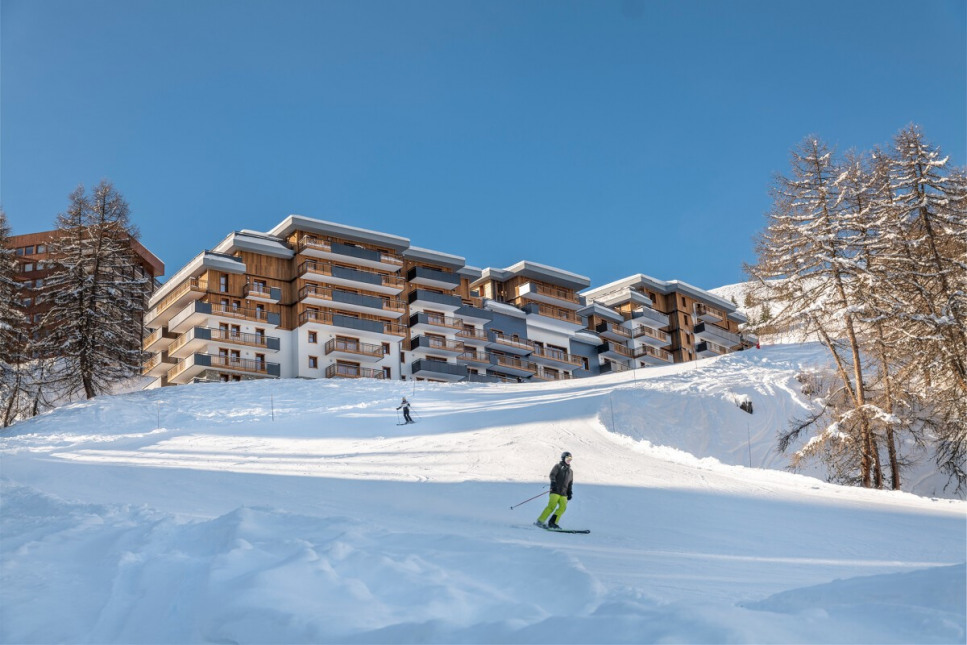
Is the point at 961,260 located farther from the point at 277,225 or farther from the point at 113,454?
the point at 277,225

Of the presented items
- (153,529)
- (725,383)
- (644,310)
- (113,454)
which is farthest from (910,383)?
(644,310)

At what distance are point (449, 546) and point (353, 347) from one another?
55.1 m

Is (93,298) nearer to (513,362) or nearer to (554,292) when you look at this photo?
(513,362)

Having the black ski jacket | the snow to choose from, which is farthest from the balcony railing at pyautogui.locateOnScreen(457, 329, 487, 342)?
the black ski jacket

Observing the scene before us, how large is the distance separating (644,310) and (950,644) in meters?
85.3

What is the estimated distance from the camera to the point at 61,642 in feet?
24.9

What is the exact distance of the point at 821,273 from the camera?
89.4 feet

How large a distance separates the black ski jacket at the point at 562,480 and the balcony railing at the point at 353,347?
50.4m

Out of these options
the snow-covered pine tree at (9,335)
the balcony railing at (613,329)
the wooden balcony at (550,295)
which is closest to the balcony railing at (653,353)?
the balcony railing at (613,329)

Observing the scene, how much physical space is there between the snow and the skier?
427mm

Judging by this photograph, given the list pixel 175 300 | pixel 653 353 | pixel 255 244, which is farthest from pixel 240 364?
pixel 653 353

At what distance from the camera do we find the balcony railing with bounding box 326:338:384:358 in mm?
63094

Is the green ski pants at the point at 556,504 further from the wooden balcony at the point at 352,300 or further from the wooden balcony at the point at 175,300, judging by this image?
the wooden balcony at the point at 175,300

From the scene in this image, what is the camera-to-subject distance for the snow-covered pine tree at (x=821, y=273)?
26.2 m
